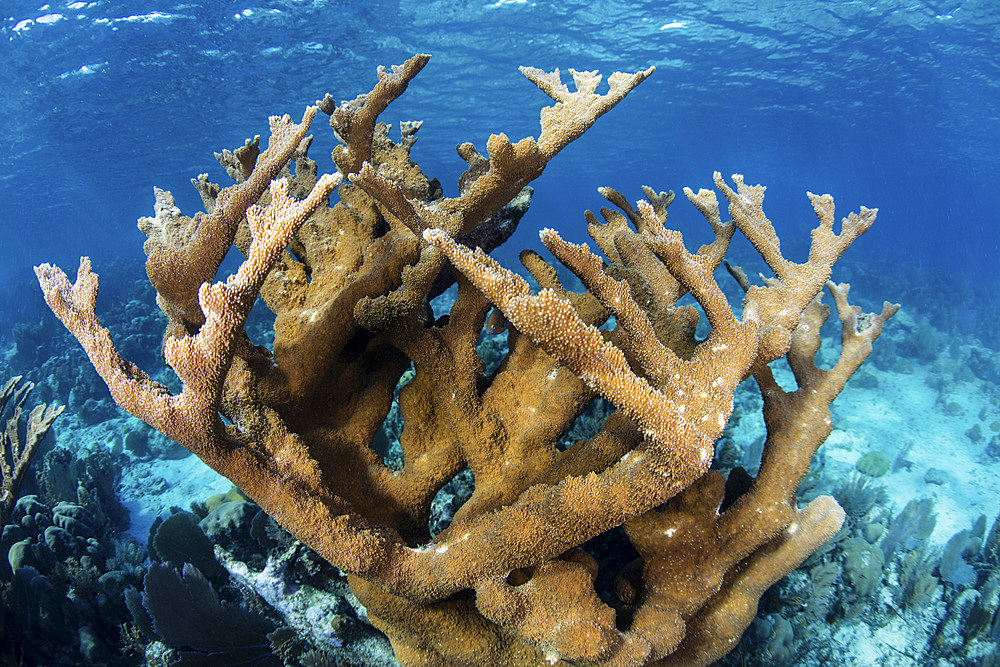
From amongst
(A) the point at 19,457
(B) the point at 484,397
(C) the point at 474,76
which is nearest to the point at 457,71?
(C) the point at 474,76

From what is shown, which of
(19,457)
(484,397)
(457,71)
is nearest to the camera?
(484,397)

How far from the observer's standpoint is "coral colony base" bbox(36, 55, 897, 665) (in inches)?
59.2

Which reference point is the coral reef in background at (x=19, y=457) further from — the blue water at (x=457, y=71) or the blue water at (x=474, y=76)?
the blue water at (x=457, y=71)

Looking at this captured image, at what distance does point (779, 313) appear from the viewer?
232cm

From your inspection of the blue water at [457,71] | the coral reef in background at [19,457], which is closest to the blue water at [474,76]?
the blue water at [457,71]

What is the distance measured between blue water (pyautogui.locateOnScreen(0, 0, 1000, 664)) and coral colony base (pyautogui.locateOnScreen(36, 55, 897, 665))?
21.7 m

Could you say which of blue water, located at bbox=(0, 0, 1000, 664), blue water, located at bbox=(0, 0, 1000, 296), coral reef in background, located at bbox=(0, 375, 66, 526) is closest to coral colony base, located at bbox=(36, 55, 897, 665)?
coral reef in background, located at bbox=(0, 375, 66, 526)

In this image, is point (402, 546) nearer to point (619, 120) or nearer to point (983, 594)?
point (983, 594)

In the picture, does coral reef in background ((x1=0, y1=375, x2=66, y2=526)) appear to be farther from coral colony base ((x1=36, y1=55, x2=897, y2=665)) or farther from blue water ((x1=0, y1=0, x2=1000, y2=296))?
blue water ((x1=0, y1=0, x2=1000, y2=296))

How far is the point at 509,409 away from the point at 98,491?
24.9ft

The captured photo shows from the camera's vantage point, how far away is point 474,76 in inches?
1150

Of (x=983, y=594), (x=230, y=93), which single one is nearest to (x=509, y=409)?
(x=983, y=594)

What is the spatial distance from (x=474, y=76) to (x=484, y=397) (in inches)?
1241

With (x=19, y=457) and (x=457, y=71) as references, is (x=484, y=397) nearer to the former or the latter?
(x=19, y=457)
